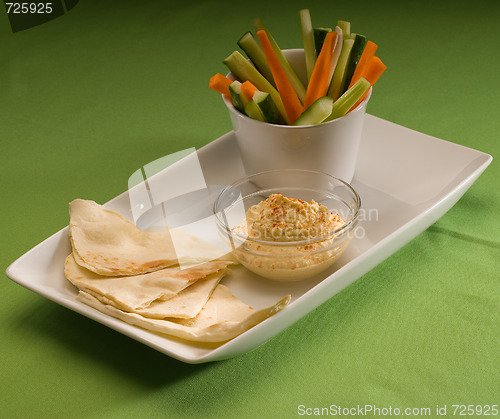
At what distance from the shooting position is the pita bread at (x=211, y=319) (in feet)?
6.49

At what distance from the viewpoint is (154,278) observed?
2.21 meters

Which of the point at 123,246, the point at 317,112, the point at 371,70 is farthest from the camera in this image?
the point at 371,70

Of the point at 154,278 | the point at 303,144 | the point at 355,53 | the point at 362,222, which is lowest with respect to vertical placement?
the point at 362,222

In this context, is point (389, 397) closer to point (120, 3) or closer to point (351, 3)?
point (351, 3)

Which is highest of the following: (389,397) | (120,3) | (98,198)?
(120,3)

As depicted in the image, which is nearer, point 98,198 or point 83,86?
point 98,198

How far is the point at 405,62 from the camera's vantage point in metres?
3.85

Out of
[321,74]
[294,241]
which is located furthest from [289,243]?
→ [321,74]

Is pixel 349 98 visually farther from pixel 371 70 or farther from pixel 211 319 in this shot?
pixel 211 319

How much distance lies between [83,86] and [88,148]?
0.64 m

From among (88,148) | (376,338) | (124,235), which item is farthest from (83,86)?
(376,338)

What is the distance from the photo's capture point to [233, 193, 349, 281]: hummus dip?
2225mm

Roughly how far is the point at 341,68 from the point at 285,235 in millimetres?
763

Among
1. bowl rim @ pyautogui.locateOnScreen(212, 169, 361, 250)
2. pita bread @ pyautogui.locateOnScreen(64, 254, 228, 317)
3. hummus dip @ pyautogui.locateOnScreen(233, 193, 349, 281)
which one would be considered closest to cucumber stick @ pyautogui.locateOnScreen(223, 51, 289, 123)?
bowl rim @ pyautogui.locateOnScreen(212, 169, 361, 250)
